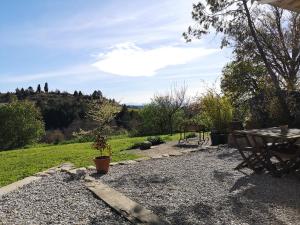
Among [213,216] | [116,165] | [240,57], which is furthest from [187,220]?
[240,57]

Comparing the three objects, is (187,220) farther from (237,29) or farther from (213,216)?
(237,29)

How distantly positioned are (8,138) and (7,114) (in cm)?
211

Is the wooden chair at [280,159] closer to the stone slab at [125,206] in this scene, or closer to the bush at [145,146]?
the stone slab at [125,206]

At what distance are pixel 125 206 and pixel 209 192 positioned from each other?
1376 millimetres

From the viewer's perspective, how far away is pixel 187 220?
181 inches

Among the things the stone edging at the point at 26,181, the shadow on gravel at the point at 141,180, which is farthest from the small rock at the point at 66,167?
the shadow on gravel at the point at 141,180

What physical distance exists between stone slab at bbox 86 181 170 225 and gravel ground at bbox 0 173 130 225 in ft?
0.31

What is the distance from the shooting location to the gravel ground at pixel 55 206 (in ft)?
15.6

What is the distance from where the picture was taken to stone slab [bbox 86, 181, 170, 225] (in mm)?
4551

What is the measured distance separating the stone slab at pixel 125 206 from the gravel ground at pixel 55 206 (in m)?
0.10

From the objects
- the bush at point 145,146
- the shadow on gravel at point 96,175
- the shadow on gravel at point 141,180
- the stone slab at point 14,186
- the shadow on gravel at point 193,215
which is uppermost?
the bush at point 145,146

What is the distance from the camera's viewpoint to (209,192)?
5820mm

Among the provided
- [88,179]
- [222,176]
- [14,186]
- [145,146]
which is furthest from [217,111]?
[14,186]

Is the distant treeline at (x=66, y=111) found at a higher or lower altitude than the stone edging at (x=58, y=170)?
higher
